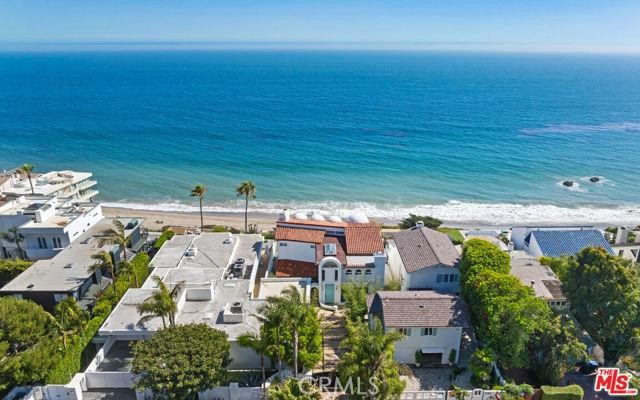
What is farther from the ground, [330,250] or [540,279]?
[330,250]

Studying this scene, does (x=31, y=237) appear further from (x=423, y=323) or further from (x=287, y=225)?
(x=423, y=323)

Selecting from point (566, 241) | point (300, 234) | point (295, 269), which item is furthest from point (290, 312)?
point (566, 241)

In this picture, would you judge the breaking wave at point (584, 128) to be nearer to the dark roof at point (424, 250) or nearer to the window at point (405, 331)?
the dark roof at point (424, 250)

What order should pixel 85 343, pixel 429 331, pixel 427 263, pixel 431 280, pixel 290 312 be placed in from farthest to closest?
1. pixel 431 280
2. pixel 427 263
3. pixel 429 331
4. pixel 85 343
5. pixel 290 312

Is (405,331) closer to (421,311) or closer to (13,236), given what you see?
(421,311)

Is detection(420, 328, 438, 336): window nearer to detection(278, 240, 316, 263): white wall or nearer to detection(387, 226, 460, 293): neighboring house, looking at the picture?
detection(387, 226, 460, 293): neighboring house

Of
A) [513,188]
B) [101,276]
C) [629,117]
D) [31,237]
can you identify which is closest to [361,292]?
[101,276]
